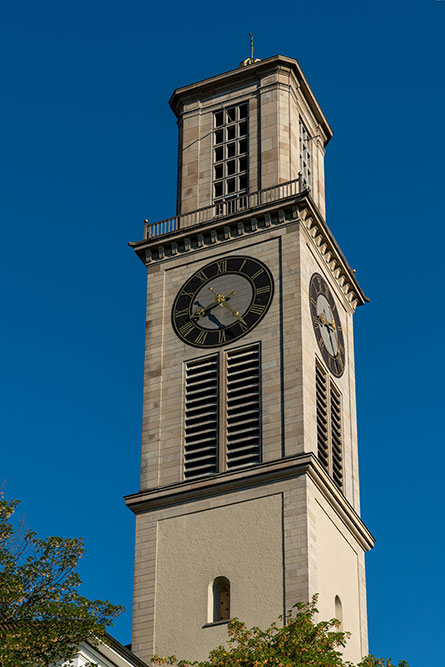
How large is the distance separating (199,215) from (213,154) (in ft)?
12.2

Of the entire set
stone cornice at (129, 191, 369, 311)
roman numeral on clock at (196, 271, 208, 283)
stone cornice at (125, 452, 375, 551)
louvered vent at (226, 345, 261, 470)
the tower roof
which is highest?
the tower roof

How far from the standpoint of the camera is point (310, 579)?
5303 cm

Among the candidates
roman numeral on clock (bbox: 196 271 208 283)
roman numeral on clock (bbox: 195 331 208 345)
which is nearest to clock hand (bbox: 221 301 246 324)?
roman numeral on clock (bbox: 195 331 208 345)

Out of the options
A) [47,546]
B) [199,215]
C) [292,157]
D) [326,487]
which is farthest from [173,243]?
[47,546]

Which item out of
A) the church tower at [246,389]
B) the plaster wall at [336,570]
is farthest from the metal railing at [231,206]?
the plaster wall at [336,570]

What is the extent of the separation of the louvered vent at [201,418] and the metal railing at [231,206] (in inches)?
283

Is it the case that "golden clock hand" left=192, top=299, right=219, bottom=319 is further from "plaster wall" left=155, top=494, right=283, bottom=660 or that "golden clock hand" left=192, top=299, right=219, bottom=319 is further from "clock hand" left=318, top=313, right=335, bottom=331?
"plaster wall" left=155, top=494, right=283, bottom=660

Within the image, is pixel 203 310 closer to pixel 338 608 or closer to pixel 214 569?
pixel 214 569

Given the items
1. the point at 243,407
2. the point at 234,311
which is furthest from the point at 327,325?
the point at 243,407

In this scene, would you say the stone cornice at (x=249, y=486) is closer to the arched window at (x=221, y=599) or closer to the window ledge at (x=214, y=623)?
the arched window at (x=221, y=599)

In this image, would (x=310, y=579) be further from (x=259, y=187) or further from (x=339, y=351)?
(x=259, y=187)

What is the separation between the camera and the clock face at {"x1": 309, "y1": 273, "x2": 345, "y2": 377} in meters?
61.3

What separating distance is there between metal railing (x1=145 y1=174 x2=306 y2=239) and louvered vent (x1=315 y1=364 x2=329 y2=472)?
775cm

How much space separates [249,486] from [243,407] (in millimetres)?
3609
